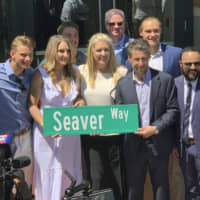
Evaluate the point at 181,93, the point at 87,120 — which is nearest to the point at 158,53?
the point at 181,93

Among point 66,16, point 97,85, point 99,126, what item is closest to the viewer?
point 99,126

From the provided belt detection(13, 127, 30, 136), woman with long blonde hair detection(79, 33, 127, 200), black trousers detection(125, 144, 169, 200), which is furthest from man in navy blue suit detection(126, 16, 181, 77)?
belt detection(13, 127, 30, 136)

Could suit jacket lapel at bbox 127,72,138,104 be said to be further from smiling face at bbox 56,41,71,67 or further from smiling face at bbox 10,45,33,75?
smiling face at bbox 10,45,33,75

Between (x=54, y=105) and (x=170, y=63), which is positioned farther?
(x=170, y=63)

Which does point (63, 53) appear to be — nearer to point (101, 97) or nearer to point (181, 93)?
point (101, 97)

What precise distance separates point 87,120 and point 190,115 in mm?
1058

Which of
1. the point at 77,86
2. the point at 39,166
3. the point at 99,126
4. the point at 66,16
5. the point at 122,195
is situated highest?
the point at 66,16

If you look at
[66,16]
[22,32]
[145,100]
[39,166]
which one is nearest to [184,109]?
[145,100]

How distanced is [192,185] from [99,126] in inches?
45.7

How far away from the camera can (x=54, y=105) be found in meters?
4.04

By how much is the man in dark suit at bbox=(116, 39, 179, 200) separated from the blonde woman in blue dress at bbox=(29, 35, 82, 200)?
58 centimetres

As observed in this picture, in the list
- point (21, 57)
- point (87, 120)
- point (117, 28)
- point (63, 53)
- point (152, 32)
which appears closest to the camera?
point (87, 120)

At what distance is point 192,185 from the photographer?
13.0 ft

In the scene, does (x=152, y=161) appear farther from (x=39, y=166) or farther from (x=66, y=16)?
(x=66, y=16)
